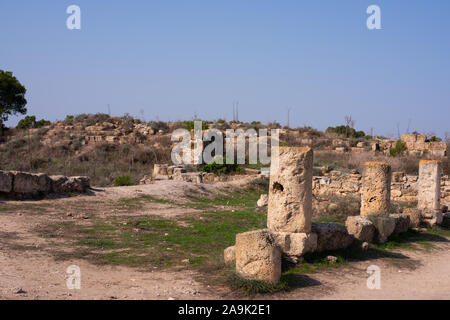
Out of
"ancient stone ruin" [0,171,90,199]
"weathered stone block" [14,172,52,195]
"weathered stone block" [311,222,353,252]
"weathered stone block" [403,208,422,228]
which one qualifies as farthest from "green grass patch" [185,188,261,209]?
"weathered stone block" [311,222,353,252]

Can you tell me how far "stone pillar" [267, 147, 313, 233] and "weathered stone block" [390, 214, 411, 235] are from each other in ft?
11.8

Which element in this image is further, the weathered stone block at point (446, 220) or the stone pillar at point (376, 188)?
the weathered stone block at point (446, 220)

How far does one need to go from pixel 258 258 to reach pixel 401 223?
5.56 metres

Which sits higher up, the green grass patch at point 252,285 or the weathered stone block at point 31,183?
the weathered stone block at point 31,183

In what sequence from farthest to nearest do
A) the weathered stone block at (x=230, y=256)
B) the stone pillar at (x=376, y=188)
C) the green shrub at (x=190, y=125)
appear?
the green shrub at (x=190, y=125), the stone pillar at (x=376, y=188), the weathered stone block at (x=230, y=256)

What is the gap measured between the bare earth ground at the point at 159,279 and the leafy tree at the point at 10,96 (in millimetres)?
29507

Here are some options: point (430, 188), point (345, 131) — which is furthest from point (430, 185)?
point (345, 131)

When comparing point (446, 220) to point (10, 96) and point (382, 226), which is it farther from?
point (10, 96)

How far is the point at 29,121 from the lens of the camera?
38562mm

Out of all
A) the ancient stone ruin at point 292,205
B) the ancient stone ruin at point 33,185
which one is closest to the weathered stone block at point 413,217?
the ancient stone ruin at point 292,205

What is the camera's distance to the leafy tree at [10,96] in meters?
34.0

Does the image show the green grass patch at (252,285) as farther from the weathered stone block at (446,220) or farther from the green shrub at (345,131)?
the green shrub at (345,131)

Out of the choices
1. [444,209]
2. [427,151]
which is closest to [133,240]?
[444,209]
